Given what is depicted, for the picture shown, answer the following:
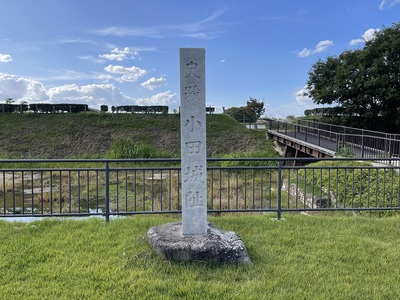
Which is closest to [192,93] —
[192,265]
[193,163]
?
[193,163]

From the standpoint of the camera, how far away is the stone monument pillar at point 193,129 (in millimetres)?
3928

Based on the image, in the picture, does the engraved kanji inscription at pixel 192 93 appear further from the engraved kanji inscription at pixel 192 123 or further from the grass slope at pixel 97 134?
the grass slope at pixel 97 134

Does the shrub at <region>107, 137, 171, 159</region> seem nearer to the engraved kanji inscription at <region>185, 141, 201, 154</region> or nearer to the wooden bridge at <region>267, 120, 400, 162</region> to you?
the wooden bridge at <region>267, 120, 400, 162</region>

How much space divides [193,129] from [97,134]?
84.9 feet

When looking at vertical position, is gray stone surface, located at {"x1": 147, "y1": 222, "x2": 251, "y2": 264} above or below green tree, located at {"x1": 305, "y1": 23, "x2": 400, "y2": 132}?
below

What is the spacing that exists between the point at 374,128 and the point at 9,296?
2567cm

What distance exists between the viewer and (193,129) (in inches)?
155

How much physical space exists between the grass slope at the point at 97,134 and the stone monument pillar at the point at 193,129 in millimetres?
20359

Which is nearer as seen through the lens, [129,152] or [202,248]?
[202,248]

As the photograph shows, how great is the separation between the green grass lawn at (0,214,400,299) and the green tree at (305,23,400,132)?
19847mm

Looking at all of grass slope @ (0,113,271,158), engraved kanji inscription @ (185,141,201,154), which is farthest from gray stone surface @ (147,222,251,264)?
grass slope @ (0,113,271,158)

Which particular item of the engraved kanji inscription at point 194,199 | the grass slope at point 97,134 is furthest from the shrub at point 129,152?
the engraved kanji inscription at point 194,199

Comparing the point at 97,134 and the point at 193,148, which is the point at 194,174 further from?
the point at 97,134

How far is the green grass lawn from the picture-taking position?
Answer: 119 inches
